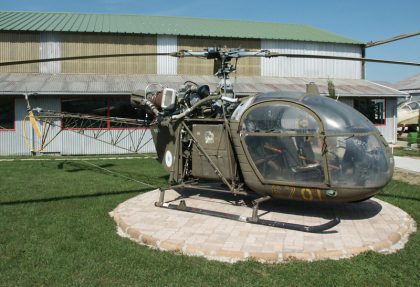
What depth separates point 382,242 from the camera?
560cm

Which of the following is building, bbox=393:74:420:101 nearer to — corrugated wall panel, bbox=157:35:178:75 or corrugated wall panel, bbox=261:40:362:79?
corrugated wall panel, bbox=261:40:362:79

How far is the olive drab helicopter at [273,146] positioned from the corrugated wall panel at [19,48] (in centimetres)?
1692

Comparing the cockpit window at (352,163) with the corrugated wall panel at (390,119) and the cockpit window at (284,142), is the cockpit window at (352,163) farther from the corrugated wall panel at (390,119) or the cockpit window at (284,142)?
the corrugated wall panel at (390,119)

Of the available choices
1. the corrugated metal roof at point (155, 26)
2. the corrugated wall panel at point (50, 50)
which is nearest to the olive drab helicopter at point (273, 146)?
the corrugated wall panel at point (50, 50)

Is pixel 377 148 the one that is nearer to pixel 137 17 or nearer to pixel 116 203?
pixel 116 203

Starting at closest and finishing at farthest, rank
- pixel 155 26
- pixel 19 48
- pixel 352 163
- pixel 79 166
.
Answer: pixel 352 163 < pixel 79 166 < pixel 19 48 < pixel 155 26

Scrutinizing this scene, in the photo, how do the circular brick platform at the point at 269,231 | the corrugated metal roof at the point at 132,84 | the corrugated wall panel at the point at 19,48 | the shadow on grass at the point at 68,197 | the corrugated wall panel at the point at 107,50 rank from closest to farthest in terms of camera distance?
the circular brick platform at the point at 269,231 → the shadow on grass at the point at 68,197 → the corrugated metal roof at the point at 132,84 → the corrugated wall panel at the point at 19,48 → the corrugated wall panel at the point at 107,50

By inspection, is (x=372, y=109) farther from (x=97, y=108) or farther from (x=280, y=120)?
(x=280, y=120)

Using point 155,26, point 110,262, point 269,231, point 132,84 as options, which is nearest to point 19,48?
point 132,84

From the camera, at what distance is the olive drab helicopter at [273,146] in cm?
582

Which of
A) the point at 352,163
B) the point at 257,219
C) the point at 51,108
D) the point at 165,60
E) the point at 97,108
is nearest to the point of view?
the point at 352,163

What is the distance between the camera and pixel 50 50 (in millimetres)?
22266

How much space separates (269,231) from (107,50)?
19477mm

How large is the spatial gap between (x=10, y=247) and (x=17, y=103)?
1540cm
